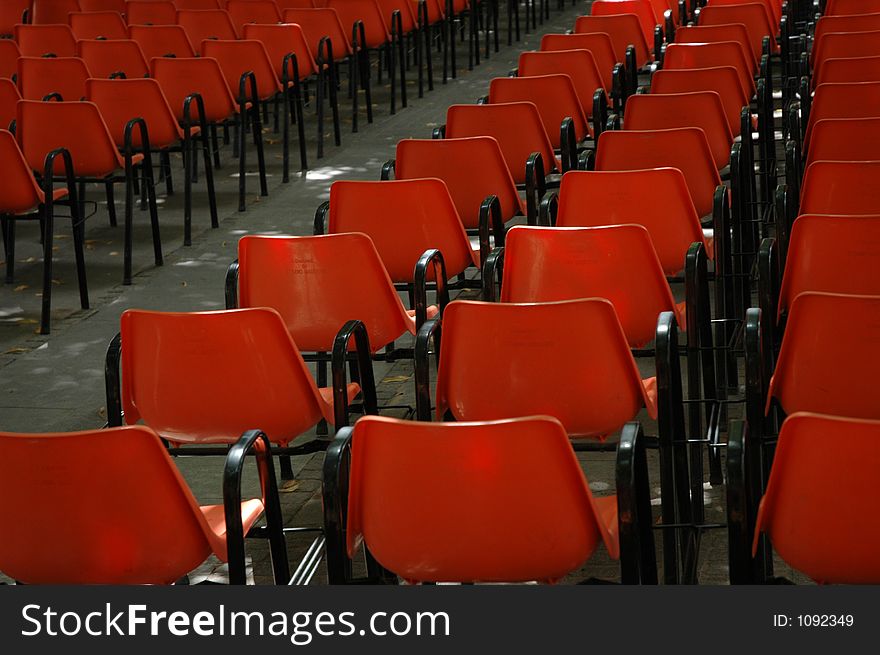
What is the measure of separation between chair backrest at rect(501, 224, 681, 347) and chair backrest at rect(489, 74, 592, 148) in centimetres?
319

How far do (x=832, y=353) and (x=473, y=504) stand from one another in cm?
117

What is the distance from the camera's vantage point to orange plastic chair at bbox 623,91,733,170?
6.84m

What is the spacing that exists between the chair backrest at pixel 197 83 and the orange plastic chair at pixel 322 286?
4.08m

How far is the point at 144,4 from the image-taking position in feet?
37.7

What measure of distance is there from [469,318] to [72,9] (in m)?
9.61

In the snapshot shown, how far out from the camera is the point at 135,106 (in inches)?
313

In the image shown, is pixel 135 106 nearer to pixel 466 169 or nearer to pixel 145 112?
pixel 145 112

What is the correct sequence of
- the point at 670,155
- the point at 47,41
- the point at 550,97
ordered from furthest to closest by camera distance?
the point at 47,41, the point at 550,97, the point at 670,155

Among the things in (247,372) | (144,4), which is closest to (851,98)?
(247,372)

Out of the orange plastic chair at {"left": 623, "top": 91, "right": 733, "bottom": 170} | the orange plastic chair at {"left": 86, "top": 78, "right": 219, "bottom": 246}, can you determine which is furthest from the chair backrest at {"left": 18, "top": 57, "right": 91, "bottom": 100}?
the orange plastic chair at {"left": 623, "top": 91, "right": 733, "bottom": 170}

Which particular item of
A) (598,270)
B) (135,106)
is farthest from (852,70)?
(135,106)

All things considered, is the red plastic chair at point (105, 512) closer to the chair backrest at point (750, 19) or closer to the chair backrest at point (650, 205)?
the chair backrest at point (650, 205)

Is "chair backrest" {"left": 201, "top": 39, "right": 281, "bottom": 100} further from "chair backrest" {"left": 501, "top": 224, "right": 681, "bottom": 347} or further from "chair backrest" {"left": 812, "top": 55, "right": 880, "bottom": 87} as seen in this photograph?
"chair backrest" {"left": 501, "top": 224, "right": 681, "bottom": 347}

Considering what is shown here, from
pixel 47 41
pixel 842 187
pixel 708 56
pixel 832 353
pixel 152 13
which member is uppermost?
pixel 152 13
